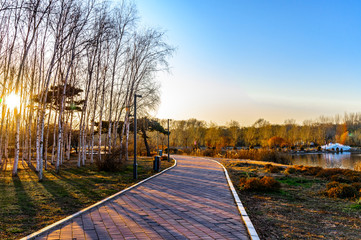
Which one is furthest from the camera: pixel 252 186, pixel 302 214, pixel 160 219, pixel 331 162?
pixel 331 162

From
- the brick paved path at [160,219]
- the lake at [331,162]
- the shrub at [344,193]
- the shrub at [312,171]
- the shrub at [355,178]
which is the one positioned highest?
the brick paved path at [160,219]

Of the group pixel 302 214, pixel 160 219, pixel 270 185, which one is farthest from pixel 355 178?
pixel 160 219

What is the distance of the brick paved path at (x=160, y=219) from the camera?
454 centimetres

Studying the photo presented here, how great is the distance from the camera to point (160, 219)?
18.0 feet

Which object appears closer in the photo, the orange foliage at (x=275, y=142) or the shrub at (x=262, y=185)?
the shrub at (x=262, y=185)

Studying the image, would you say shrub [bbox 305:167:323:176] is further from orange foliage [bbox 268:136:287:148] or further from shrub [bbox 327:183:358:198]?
orange foliage [bbox 268:136:287:148]

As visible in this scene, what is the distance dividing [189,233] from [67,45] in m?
11.9

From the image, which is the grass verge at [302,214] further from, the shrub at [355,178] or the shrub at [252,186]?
the shrub at [355,178]

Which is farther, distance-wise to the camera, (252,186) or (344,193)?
(252,186)

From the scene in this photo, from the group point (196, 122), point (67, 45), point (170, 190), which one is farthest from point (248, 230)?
point (196, 122)

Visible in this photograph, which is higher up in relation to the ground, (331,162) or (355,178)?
(355,178)

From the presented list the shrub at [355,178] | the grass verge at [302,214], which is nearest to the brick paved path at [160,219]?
the grass verge at [302,214]

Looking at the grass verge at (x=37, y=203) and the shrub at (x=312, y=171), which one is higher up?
the grass verge at (x=37, y=203)

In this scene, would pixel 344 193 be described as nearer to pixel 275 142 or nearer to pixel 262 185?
pixel 262 185
